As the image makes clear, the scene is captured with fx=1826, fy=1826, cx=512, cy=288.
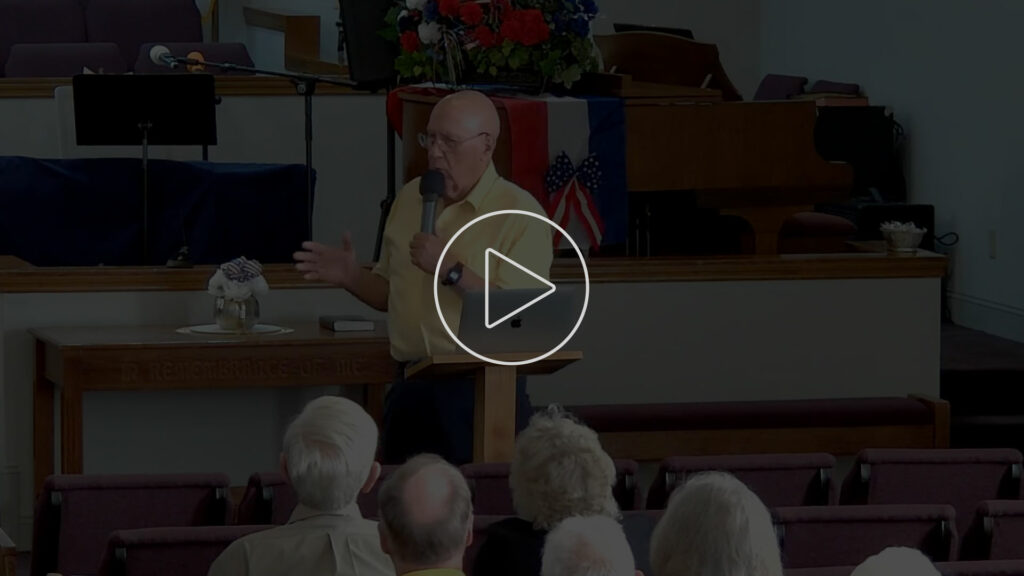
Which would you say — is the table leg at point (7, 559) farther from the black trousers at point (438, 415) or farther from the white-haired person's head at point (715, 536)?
the white-haired person's head at point (715, 536)

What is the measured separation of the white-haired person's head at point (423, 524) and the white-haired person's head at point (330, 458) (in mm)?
416

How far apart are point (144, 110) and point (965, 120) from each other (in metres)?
3.91

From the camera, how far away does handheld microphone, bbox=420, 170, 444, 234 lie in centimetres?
393

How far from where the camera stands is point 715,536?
2396mm

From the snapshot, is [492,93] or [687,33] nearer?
[492,93]

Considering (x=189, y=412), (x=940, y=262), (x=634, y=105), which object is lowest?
(x=189, y=412)

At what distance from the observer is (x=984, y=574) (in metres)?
3.11

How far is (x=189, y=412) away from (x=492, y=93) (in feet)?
4.90

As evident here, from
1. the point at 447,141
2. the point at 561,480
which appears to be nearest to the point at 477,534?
the point at 561,480

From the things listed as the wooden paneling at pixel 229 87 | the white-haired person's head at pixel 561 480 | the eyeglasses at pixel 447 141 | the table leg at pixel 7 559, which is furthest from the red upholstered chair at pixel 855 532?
the wooden paneling at pixel 229 87

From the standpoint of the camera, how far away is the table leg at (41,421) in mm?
5633

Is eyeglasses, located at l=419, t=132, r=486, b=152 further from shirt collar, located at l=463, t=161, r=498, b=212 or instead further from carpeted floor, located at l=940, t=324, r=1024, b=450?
carpeted floor, located at l=940, t=324, r=1024, b=450

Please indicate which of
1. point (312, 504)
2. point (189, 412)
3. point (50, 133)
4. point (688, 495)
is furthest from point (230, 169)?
point (688, 495)

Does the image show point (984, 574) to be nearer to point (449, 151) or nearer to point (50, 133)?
point (449, 151)
